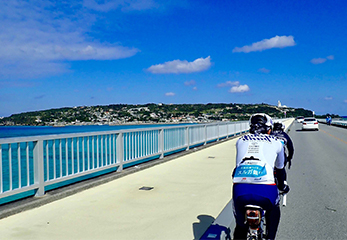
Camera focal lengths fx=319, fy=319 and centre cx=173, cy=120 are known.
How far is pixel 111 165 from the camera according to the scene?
26.9ft

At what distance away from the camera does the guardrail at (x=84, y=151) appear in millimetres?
5648

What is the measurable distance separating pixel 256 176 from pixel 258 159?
0.21 metres

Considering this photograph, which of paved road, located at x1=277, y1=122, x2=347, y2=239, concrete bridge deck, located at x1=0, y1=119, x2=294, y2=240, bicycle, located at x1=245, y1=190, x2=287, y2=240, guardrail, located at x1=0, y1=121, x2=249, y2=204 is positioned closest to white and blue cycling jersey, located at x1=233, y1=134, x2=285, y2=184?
bicycle, located at x1=245, y1=190, x2=287, y2=240

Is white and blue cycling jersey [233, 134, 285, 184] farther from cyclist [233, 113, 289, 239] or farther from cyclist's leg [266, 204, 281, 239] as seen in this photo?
cyclist's leg [266, 204, 281, 239]

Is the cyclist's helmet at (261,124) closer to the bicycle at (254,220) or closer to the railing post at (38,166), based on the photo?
the bicycle at (254,220)

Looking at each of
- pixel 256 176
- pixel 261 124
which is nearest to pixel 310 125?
pixel 261 124

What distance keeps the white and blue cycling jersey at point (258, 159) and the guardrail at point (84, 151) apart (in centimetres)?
386

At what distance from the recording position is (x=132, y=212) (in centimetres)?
525

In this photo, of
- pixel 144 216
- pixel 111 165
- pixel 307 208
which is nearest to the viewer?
pixel 144 216

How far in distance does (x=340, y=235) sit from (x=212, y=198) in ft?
7.91

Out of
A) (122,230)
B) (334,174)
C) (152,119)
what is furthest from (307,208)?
(152,119)

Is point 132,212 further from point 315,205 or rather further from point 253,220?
point 315,205

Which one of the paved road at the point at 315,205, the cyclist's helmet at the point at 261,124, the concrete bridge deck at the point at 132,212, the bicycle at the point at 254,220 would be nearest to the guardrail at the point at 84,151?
the concrete bridge deck at the point at 132,212

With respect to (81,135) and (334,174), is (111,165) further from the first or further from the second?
(334,174)
